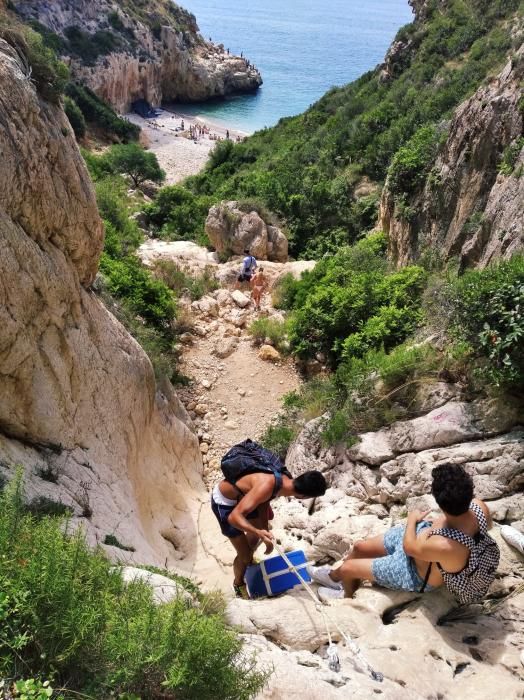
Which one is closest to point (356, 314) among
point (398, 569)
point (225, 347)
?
point (225, 347)

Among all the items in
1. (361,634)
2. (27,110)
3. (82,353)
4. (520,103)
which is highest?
(520,103)

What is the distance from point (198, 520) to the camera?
7.24 meters

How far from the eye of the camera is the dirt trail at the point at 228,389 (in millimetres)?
10180

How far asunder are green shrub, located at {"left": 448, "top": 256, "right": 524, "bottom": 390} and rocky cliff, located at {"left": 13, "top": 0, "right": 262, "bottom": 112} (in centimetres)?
5674

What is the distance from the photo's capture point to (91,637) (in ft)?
7.95

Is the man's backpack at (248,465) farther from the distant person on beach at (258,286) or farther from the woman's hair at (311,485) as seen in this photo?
the distant person on beach at (258,286)

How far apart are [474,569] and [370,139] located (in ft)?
77.1

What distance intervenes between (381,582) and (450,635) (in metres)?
0.62

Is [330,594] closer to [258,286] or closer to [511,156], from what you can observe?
[511,156]

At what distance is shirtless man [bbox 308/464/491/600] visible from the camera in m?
3.64

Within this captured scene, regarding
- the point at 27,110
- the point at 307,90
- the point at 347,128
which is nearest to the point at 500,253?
the point at 27,110

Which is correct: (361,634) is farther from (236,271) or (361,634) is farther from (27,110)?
(236,271)

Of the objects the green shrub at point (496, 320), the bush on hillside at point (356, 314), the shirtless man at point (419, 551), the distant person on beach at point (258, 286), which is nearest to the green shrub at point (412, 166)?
the bush on hillside at point (356, 314)

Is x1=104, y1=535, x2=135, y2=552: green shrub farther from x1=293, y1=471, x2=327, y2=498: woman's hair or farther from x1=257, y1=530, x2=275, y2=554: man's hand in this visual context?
x1=293, y1=471, x2=327, y2=498: woman's hair
